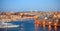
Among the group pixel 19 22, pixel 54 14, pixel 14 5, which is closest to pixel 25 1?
pixel 14 5

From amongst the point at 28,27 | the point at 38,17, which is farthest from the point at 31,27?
the point at 38,17

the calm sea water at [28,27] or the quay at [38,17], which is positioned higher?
the quay at [38,17]

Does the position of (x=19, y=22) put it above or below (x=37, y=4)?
below

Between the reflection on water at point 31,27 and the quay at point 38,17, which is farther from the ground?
the quay at point 38,17

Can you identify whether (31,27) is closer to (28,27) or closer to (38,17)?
Result: (28,27)

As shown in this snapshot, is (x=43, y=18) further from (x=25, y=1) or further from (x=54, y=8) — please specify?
(x=25, y=1)

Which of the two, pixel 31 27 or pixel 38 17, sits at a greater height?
pixel 38 17

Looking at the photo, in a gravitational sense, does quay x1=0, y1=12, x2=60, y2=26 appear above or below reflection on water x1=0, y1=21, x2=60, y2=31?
above

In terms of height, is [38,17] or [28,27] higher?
[38,17]

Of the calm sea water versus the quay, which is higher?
the quay

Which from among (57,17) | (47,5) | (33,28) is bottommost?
(33,28)
